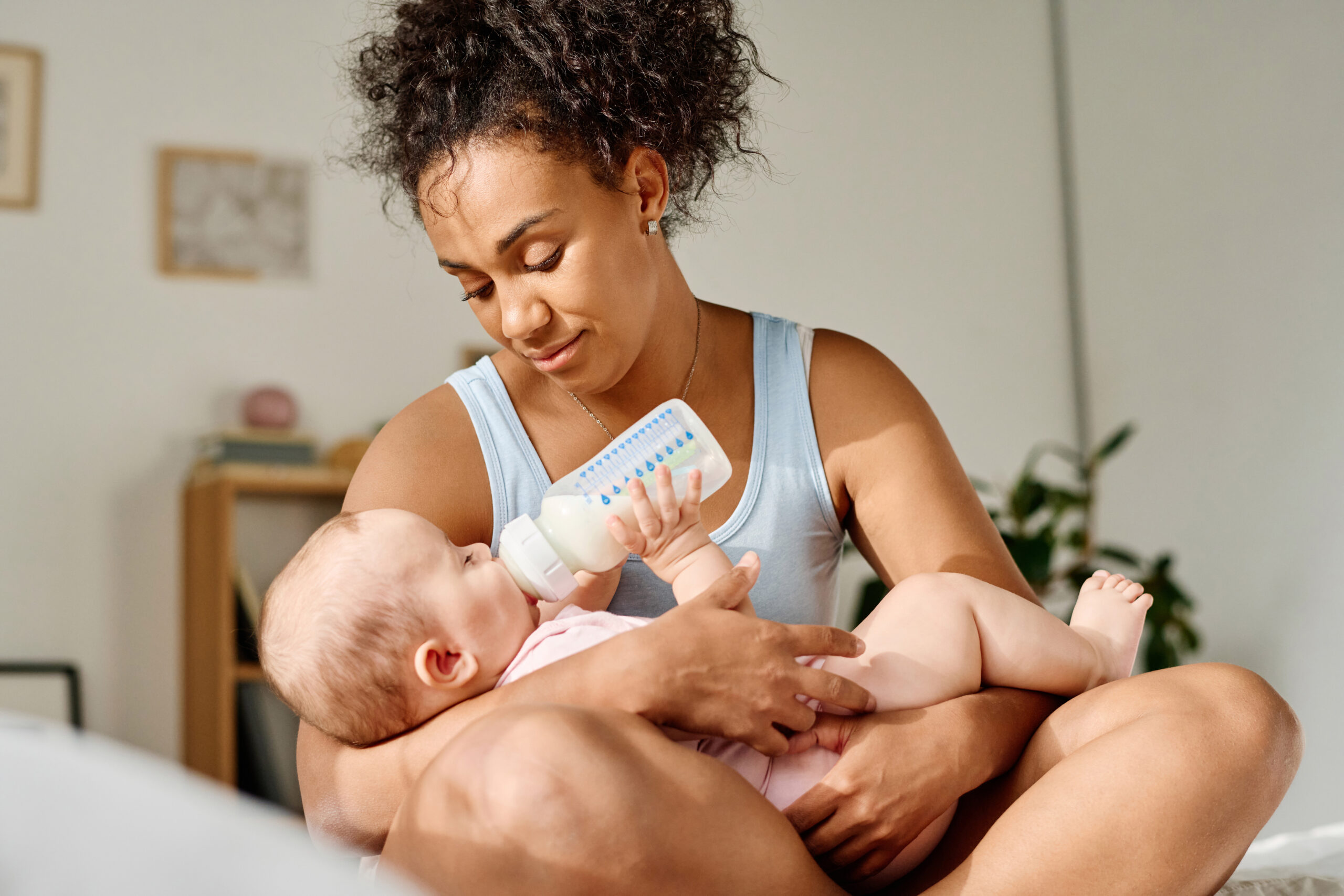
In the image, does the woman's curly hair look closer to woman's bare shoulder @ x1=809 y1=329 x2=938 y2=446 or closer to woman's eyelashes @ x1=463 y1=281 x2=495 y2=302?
woman's eyelashes @ x1=463 y1=281 x2=495 y2=302

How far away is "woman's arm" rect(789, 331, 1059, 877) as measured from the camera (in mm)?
767

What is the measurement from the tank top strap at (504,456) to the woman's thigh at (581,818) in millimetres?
481

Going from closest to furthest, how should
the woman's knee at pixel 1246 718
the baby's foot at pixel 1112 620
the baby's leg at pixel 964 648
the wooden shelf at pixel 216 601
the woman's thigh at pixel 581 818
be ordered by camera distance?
the woman's thigh at pixel 581 818, the woman's knee at pixel 1246 718, the baby's leg at pixel 964 648, the baby's foot at pixel 1112 620, the wooden shelf at pixel 216 601

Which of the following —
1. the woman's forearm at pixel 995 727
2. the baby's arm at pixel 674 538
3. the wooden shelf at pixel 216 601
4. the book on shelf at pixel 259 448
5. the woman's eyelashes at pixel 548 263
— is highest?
the woman's eyelashes at pixel 548 263

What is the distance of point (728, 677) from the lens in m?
0.77

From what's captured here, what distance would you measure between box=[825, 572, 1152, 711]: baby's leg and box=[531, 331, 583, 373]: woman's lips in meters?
0.36

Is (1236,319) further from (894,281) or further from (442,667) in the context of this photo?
(442,667)

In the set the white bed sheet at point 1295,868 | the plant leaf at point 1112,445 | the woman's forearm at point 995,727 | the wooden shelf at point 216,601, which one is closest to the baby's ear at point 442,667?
the woman's forearm at point 995,727

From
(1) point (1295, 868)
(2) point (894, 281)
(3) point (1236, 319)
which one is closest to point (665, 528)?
(1) point (1295, 868)

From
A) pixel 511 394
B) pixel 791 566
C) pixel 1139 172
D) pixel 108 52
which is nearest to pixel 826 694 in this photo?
pixel 791 566

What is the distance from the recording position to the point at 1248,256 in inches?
98.0

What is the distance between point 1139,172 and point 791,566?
2196mm

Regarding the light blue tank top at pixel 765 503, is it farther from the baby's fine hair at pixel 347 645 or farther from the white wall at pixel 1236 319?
the white wall at pixel 1236 319

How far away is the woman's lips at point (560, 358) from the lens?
1.05 meters
